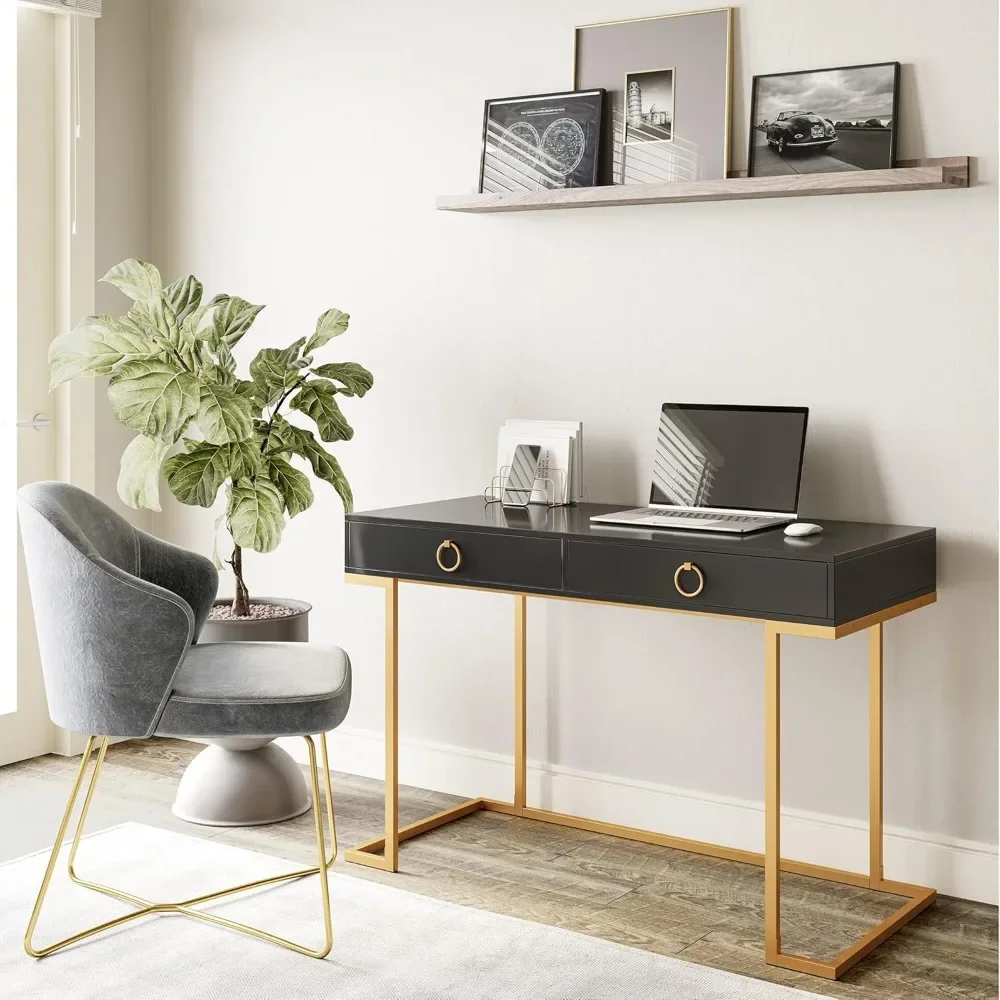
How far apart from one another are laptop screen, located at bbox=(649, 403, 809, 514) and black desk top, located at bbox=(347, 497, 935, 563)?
133mm

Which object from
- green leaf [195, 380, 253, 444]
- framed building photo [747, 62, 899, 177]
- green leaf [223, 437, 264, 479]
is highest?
framed building photo [747, 62, 899, 177]

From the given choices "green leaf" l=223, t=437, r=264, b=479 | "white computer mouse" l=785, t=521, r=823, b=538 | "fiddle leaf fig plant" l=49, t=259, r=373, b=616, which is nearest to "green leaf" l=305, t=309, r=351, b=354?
"fiddle leaf fig plant" l=49, t=259, r=373, b=616

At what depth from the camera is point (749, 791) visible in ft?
10.6

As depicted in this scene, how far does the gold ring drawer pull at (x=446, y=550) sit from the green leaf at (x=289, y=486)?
1.79 feet

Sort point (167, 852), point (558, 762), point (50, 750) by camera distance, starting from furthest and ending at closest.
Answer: point (50, 750) < point (558, 762) < point (167, 852)

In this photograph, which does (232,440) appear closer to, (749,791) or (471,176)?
(471,176)

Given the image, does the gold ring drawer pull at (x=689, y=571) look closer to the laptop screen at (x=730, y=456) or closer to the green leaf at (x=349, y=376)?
the laptop screen at (x=730, y=456)

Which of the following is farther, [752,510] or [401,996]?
[752,510]

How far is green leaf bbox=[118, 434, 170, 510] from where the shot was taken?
10.9 ft

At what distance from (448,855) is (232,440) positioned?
1097 mm

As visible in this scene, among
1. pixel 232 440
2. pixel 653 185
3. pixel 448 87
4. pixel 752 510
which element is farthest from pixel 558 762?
pixel 448 87

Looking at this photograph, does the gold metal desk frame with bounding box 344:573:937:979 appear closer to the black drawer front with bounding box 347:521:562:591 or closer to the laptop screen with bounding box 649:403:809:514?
the black drawer front with bounding box 347:521:562:591

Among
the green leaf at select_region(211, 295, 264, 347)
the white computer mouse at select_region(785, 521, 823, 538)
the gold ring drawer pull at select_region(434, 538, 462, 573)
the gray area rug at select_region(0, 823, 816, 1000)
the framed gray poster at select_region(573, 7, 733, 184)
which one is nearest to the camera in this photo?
the gray area rug at select_region(0, 823, 816, 1000)

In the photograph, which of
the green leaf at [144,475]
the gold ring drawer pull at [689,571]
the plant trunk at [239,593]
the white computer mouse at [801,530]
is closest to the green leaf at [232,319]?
the green leaf at [144,475]
